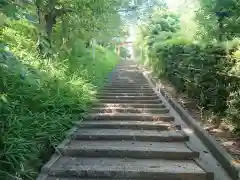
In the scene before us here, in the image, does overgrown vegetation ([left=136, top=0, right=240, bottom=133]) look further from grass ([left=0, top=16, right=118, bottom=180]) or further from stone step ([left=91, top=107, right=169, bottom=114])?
grass ([left=0, top=16, right=118, bottom=180])

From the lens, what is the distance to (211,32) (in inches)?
300

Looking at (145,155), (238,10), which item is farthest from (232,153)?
(238,10)

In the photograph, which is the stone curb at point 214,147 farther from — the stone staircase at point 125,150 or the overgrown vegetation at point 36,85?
the overgrown vegetation at point 36,85

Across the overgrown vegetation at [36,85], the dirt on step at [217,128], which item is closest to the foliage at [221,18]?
the dirt on step at [217,128]

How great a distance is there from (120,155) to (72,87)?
2.72 metres

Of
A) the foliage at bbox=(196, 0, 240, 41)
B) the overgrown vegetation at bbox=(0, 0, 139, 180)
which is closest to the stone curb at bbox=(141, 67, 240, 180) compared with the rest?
the foliage at bbox=(196, 0, 240, 41)

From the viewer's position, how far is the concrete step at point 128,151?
14.7ft

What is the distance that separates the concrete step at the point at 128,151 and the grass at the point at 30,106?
0.32m

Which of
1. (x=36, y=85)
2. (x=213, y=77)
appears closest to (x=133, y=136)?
(x=213, y=77)

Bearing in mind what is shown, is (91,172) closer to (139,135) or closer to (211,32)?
(139,135)

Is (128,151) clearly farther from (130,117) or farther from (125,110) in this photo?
(125,110)

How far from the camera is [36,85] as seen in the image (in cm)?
259

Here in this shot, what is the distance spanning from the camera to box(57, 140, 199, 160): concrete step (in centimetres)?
448

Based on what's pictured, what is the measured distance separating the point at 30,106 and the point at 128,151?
1771mm
